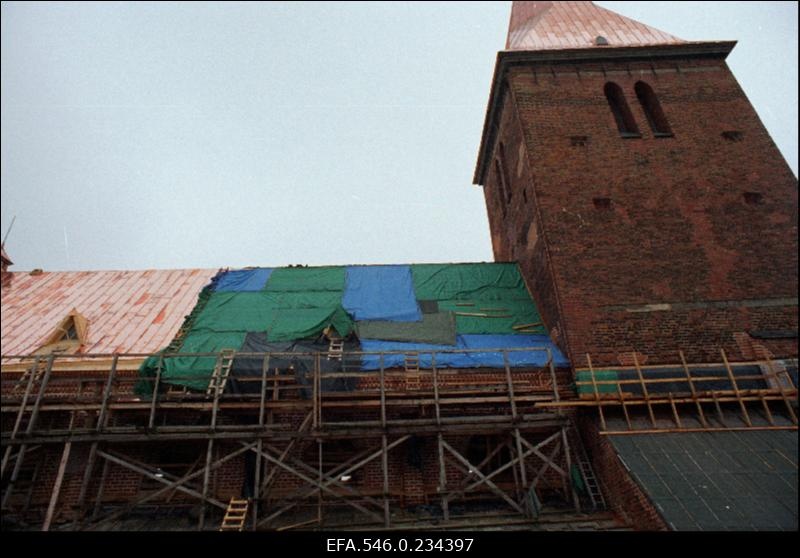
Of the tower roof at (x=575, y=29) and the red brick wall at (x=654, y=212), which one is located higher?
the tower roof at (x=575, y=29)

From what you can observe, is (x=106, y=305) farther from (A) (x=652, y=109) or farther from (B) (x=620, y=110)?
(A) (x=652, y=109)

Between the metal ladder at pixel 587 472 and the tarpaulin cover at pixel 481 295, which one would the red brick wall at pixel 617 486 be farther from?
the tarpaulin cover at pixel 481 295

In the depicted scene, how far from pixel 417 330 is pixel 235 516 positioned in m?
6.24

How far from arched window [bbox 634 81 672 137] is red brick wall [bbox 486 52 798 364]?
7.2 inches

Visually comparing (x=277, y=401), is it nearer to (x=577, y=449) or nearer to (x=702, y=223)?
(x=577, y=449)

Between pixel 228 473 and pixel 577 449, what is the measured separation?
321 inches

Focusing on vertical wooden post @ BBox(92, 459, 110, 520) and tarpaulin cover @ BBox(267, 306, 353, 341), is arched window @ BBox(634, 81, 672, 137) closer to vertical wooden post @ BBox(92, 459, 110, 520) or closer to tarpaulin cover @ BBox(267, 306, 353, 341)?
tarpaulin cover @ BBox(267, 306, 353, 341)

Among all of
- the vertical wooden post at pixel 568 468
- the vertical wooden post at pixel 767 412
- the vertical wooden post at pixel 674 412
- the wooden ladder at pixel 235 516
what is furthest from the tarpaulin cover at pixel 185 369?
the vertical wooden post at pixel 767 412

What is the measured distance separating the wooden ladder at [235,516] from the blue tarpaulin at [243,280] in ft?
22.4

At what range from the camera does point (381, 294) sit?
1509 centimetres

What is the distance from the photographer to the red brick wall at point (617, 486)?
8547 mm

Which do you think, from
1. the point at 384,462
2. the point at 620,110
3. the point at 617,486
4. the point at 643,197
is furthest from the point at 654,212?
the point at 384,462

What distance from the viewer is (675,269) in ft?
41.6

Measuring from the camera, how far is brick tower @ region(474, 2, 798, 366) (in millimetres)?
12031
